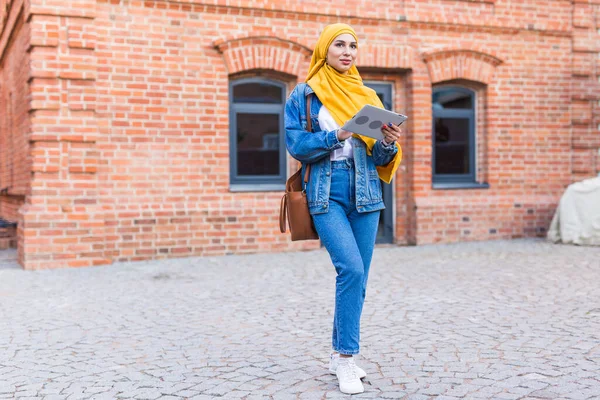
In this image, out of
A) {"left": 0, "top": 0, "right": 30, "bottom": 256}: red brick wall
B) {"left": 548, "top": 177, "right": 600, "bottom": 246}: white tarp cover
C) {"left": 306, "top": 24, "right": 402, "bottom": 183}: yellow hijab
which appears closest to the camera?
{"left": 306, "top": 24, "right": 402, "bottom": 183}: yellow hijab

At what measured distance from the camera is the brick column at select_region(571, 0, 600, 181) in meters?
11.6

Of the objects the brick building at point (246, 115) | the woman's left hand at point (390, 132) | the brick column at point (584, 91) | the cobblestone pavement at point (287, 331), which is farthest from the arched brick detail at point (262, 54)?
the woman's left hand at point (390, 132)

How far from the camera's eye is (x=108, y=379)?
3859mm

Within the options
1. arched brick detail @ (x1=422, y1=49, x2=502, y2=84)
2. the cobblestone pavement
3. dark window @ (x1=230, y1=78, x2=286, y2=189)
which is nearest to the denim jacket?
the cobblestone pavement

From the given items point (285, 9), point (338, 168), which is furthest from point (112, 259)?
point (338, 168)

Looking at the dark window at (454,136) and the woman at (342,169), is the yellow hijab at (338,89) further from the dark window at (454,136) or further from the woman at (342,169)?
the dark window at (454,136)

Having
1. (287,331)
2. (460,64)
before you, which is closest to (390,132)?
(287,331)

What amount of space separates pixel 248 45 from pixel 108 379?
651 cm

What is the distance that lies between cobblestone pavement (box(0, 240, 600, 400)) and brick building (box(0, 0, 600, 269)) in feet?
3.44

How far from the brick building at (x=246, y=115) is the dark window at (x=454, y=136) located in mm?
23

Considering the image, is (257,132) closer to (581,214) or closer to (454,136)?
(454,136)

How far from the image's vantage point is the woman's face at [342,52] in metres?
3.63

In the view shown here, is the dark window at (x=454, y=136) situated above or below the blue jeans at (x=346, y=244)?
above

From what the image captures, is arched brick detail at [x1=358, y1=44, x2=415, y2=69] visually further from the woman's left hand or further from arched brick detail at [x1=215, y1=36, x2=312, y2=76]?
the woman's left hand
